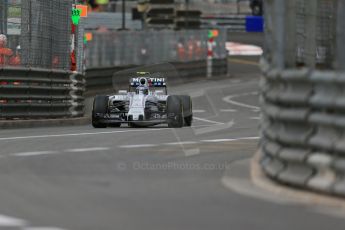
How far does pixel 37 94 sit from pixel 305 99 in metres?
A: 13.7

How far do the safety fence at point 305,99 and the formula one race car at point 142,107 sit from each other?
9.97 meters

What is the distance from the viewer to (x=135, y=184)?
11023 millimetres

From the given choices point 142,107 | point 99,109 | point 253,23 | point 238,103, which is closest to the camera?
point 99,109

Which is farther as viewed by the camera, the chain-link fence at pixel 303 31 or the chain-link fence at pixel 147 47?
the chain-link fence at pixel 147 47

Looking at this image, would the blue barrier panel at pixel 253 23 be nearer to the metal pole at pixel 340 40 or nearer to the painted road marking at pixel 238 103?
the painted road marking at pixel 238 103

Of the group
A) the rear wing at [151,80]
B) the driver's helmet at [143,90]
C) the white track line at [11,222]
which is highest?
the rear wing at [151,80]

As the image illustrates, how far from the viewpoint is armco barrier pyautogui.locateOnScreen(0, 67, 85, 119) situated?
22625 mm

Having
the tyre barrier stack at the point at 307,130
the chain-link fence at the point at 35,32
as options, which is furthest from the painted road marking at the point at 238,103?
the tyre barrier stack at the point at 307,130

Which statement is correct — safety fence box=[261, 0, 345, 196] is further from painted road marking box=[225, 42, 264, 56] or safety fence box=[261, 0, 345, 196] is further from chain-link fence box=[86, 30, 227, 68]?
painted road marking box=[225, 42, 264, 56]

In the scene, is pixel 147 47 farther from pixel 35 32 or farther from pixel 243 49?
pixel 243 49

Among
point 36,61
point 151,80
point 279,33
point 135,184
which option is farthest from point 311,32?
point 36,61

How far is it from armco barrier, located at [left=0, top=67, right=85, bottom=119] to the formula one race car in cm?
138

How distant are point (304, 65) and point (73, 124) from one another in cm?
1277

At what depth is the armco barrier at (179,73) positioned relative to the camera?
37031 mm
